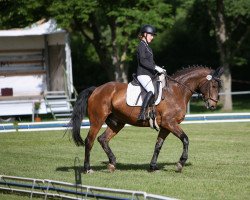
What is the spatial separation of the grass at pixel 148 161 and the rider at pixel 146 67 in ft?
5.12

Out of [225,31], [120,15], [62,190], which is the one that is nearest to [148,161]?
[62,190]

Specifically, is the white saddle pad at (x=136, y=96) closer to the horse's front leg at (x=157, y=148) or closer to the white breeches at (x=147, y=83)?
the white breeches at (x=147, y=83)

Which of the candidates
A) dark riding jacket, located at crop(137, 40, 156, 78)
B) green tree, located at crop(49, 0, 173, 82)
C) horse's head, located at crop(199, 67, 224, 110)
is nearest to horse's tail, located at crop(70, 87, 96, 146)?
dark riding jacket, located at crop(137, 40, 156, 78)

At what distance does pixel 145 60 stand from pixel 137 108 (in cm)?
103

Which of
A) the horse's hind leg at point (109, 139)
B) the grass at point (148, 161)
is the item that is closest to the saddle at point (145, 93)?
the horse's hind leg at point (109, 139)

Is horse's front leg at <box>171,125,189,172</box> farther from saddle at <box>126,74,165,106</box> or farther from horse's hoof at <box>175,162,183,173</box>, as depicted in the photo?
saddle at <box>126,74,165,106</box>

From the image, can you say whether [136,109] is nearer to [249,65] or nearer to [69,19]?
[69,19]

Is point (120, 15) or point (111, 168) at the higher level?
point (120, 15)

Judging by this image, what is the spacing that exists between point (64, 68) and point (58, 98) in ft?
4.65

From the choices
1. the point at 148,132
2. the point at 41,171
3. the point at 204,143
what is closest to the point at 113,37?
the point at 148,132

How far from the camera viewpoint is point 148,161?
16281mm

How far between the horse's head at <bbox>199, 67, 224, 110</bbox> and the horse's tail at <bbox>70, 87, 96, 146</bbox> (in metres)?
2.43

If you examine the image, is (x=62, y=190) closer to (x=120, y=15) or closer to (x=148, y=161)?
(x=148, y=161)

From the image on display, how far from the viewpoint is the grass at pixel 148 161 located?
40.7 ft
